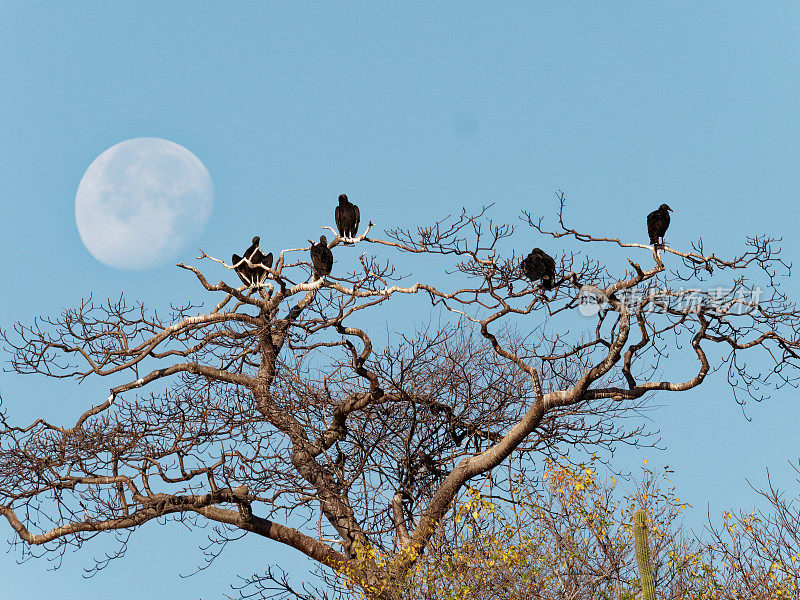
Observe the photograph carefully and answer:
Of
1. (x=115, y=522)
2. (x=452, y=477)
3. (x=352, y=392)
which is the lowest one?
(x=452, y=477)

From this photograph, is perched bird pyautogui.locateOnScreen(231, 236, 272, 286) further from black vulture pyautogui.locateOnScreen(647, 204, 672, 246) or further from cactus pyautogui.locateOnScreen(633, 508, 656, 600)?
cactus pyautogui.locateOnScreen(633, 508, 656, 600)

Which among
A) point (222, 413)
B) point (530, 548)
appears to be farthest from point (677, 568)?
point (222, 413)

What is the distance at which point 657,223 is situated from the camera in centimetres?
1025

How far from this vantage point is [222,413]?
1162 centimetres

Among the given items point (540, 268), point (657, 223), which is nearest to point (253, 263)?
point (540, 268)

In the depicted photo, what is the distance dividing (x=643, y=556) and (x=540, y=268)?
3.32 m

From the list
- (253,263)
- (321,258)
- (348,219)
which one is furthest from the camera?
(253,263)

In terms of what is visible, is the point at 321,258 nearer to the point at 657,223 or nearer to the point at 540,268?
the point at 540,268

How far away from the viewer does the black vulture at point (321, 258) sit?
444 inches

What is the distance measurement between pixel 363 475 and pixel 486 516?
2232 mm

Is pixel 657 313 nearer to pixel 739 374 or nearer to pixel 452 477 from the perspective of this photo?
pixel 739 374

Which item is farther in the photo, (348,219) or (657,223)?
(348,219)

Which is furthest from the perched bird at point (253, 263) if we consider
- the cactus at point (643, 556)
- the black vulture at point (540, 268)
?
the cactus at point (643, 556)

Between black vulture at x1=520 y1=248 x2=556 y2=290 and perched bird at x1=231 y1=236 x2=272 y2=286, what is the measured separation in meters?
3.59
